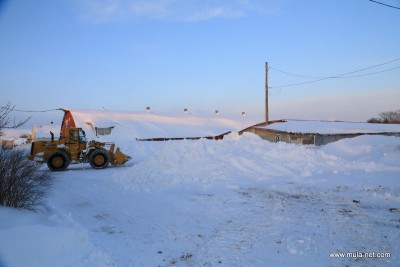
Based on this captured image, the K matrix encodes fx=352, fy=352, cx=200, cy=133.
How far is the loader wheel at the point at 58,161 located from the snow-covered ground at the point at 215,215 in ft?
10.9

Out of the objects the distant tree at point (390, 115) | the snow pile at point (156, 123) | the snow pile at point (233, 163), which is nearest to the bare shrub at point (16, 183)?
the snow pile at point (233, 163)

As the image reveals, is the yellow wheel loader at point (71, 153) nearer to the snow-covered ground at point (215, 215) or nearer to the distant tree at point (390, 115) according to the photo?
the snow-covered ground at point (215, 215)

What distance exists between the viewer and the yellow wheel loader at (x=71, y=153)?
18922 millimetres

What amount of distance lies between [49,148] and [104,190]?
8583mm

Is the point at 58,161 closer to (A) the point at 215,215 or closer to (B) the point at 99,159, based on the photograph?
(B) the point at 99,159

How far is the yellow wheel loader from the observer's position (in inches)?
745

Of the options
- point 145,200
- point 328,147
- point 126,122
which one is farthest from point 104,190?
Answer: point 126,122

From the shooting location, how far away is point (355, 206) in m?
9.46

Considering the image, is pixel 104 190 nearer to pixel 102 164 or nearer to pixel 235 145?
pixel 102 164

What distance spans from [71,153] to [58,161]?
31.4 inches

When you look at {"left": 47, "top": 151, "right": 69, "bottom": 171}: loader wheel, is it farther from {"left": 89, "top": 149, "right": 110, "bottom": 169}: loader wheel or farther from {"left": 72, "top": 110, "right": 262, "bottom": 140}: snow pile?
{"left": 72, "top": 110, "right": 262, "bottom": 140}: snow pile

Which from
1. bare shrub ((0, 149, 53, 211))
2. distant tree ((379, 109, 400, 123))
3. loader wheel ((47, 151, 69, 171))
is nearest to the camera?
bare shrub ((0, 149, 53, 211))

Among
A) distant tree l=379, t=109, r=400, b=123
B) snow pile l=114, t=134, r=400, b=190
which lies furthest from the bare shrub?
distant tree l=379, t=109, r=400, b=123

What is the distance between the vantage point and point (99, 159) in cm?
1916
